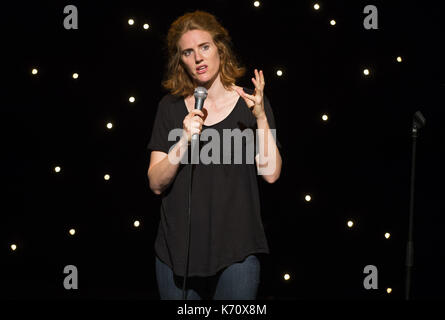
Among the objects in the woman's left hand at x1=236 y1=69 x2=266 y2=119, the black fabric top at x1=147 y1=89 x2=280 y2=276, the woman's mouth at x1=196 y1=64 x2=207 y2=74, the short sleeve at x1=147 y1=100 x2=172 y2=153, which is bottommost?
the black fabric top at x1=147 y1=89 x2=280 y2=276

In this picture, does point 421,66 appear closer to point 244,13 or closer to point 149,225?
point 244,13

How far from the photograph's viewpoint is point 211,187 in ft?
5.79

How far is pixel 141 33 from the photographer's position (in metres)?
2.59

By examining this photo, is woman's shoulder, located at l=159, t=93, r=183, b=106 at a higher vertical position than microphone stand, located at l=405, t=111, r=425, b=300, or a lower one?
higher

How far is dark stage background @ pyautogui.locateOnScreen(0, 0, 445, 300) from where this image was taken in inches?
98.4

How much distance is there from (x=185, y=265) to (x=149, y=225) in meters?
0.96

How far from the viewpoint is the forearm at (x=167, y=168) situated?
170 cm

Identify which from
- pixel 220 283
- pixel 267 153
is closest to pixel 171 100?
pixel 267 153

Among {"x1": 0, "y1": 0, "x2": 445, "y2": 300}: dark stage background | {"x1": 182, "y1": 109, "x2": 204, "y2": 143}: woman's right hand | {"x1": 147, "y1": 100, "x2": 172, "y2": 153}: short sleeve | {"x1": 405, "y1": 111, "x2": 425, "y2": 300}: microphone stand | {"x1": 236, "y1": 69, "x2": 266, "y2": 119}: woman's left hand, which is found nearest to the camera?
{"x1": 182, "y1": 109, "x2": 204, "y2": 143}: woman's right hand

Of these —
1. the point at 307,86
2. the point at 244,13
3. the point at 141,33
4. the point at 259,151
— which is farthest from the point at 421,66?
the point at 141,33

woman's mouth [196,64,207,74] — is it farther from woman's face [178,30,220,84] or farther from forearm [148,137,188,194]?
forearm [148,137,188,194]

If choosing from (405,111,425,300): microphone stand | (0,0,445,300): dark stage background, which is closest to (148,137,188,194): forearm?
(0,0,445,300): dark stage background

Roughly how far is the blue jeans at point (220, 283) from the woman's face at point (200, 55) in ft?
2.03
